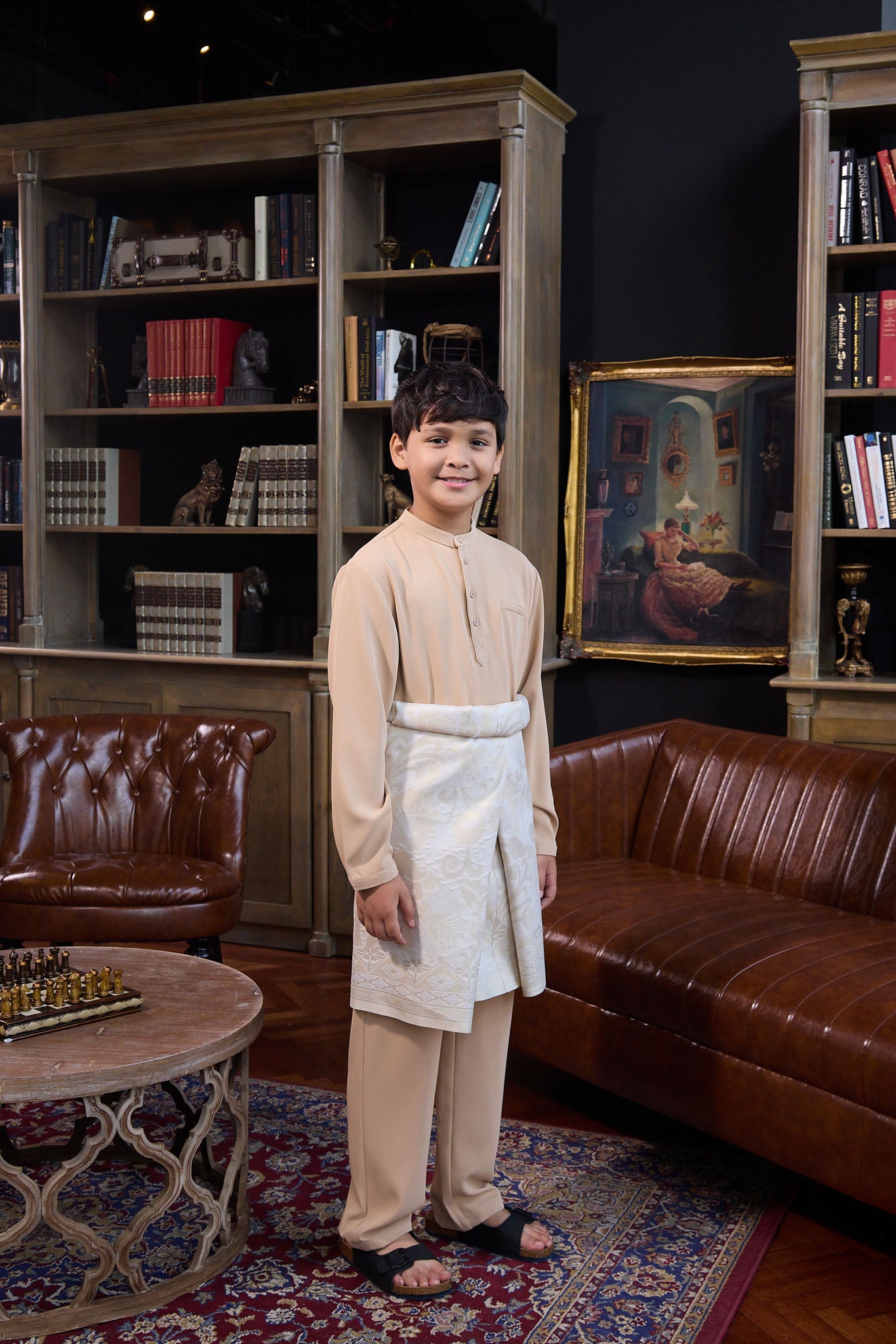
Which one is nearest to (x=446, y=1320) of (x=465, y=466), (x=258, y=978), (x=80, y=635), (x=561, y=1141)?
(x=561, y=1141)

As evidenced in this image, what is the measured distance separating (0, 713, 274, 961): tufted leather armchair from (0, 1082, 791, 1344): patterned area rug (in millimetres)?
525

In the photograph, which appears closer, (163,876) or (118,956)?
(118,956)

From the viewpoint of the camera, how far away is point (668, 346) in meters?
4.44

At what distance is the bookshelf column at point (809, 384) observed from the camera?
12.4 ft

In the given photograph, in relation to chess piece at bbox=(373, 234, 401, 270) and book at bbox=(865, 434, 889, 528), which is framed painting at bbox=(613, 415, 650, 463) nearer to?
book at bbox=(865, 434, 889, 528)

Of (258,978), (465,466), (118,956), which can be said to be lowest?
(258,978)

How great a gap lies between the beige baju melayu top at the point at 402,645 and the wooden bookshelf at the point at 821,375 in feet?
5.57

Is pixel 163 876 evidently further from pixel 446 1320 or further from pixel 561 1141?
pixel 446 1320

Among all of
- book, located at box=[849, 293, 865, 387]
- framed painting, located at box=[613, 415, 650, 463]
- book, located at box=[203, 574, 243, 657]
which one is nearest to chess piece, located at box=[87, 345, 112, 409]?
book, located at box=[203, 574, 243, 657]

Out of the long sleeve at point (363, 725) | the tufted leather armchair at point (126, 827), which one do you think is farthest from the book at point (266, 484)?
the long sleeve at point (363, 725)

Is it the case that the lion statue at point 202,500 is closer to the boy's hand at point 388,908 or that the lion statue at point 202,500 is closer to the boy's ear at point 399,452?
the boy's ear at point 399,452

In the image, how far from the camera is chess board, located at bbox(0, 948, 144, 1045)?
2.35 metres

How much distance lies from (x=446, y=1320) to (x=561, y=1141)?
791 mm

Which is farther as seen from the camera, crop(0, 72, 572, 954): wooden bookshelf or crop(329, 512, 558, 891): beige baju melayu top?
crop(0, 72, 572, 954): wooden bookshelf
